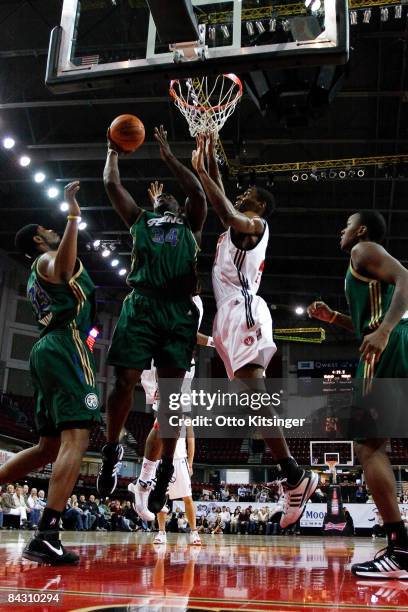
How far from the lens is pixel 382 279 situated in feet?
11.9

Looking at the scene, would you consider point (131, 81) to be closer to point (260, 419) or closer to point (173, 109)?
point (260, 419)

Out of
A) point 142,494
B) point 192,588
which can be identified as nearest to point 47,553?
point 192,588

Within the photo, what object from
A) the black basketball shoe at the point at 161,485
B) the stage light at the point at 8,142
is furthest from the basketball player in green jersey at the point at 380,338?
the stage light at the point at 8,142

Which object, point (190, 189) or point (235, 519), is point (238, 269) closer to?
point (190, 189)

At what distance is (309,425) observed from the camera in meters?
28.6

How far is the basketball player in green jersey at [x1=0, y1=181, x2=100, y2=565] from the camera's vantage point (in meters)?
3.66

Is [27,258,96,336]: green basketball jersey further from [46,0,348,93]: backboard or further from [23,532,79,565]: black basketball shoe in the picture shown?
[46,0,348,93]: backboard

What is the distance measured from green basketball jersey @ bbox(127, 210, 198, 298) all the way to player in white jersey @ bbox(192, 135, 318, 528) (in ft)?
0.94

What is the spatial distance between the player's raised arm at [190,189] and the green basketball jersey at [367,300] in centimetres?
123

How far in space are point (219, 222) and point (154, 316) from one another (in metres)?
16.8

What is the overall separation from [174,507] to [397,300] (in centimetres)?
1902

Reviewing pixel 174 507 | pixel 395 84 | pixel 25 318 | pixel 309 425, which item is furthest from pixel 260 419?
pixel 309 425

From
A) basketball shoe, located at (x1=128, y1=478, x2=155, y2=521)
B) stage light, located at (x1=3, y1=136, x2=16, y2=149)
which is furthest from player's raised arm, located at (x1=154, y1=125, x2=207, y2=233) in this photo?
stage light, located at (x1=3, y1=136, x2=16, y2=149)

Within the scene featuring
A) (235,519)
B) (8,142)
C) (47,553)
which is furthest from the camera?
(235,519)
